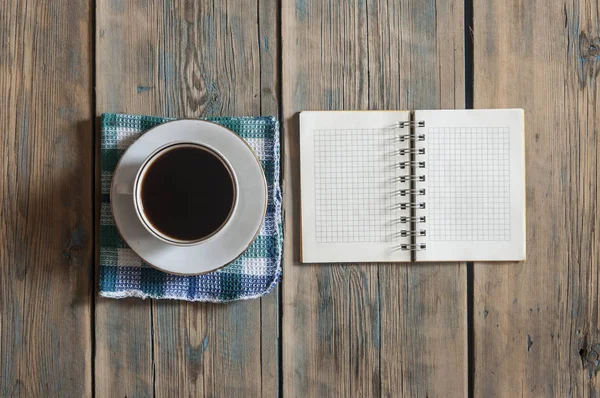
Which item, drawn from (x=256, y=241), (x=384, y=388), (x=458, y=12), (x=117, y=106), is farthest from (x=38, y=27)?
(x=384, y=388)

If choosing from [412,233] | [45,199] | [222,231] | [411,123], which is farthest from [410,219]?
[45,199]

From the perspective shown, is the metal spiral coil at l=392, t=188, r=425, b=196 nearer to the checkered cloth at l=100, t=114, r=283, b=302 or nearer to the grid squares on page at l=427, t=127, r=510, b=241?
the grid squares on page at l=427, t=127, r=510, b=241

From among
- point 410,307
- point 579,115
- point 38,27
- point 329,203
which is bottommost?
point 410,307

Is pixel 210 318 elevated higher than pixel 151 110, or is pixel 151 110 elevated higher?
pixel 151 110

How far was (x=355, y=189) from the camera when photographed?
24.5 inches

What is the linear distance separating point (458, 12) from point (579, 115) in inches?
8.2

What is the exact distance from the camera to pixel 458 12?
635 mm

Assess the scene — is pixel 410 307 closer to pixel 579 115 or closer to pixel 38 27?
pixel 579 115

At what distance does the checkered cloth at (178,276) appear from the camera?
0.60 meters

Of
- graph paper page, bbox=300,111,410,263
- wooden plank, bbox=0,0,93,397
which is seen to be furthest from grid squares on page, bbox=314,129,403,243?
wooden plank, bbox=0,0,93,397

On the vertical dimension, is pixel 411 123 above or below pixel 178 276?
above

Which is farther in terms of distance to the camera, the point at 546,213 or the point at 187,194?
the point at 546,213

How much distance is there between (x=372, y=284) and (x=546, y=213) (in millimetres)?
244

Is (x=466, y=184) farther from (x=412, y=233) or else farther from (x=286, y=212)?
(x=286, y=212)
